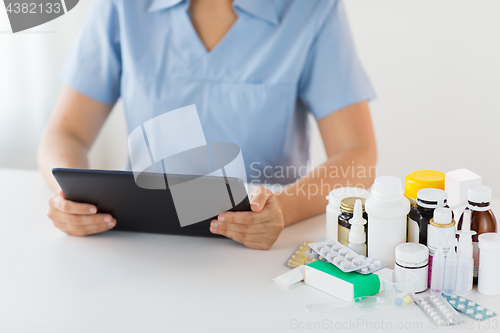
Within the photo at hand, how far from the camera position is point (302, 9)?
114cm

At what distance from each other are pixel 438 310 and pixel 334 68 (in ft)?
2.13

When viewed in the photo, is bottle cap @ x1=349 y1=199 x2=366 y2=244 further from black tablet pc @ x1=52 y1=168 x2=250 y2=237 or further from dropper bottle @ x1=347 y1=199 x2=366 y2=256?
black tablet pc @ x1=52 y1=168 x2=250 y2=237

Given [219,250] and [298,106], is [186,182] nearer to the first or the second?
[219,250]

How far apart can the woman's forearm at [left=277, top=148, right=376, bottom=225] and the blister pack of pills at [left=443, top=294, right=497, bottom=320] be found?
337mm

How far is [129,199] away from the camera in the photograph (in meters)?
0.85

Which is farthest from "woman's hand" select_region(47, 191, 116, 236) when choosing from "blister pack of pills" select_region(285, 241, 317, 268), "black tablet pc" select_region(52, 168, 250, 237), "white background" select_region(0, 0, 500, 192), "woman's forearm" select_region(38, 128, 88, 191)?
"white background" select_region(0, 0, 500, 192)

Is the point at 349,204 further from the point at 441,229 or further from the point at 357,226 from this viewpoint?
the point at 441,229

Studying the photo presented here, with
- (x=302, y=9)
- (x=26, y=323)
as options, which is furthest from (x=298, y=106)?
(x=26, y=323)

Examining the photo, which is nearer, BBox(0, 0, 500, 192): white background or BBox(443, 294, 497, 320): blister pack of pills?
BBox(443, 294, 497, 320): blister pack of pills

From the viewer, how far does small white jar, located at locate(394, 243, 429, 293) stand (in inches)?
26.6

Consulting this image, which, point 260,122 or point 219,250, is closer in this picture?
point 219,250

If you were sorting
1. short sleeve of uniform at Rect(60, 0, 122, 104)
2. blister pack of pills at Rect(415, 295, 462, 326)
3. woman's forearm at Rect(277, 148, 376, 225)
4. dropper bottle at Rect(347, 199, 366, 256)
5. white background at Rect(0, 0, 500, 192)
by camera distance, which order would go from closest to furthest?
1. blister pack of pills at Rect(415, 295, 462, 326)
2. dropper bottle at Rect(347, 199, 366, 256)
3. woman's forearm at Rect(277, 148, 376, 225)
4. short sleeve of uniform at Rect(60, 0, 122, 104)
5. white background at Rect(0, 0, 500, 192)

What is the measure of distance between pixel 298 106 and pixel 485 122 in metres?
1.09

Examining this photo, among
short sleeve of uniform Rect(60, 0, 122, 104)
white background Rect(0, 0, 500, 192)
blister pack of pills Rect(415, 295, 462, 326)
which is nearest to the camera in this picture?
blister pack of pills Rect(415, 295, 462, 326)
